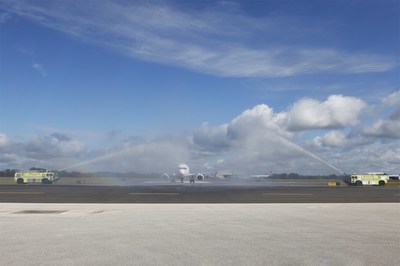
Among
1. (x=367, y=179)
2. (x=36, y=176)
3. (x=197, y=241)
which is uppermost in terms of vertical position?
(x=36, y=176)

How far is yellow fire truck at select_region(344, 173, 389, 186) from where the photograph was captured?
84.6 meters

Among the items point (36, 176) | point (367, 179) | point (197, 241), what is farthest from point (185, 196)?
point (367, 179)

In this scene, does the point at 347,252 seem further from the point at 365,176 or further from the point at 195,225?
the point at 365,176

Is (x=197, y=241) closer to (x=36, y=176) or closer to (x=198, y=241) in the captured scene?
(x=198, y=241)

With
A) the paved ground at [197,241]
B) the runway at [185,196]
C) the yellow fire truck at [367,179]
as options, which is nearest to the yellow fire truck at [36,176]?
the runway at [185,196]

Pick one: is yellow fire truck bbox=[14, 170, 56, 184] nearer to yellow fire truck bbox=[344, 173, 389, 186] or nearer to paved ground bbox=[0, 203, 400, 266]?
yellow fire truck bbox=[344, 173, 389, 186]

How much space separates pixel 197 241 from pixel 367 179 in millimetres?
81711

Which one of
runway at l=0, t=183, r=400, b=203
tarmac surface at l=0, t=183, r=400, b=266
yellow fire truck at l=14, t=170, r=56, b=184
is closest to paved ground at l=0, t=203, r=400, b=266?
tarmac surface at l=0, t=183, r=400, b=266

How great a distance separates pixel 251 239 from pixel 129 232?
4794 mm

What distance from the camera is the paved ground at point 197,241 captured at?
10508 mm

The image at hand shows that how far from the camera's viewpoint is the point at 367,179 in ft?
281

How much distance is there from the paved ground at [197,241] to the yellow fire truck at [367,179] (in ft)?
228

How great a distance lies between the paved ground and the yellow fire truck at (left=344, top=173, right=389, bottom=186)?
69353mm

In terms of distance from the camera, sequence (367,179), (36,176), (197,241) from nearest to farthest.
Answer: (197,241)
(36,176)
(367,179)
